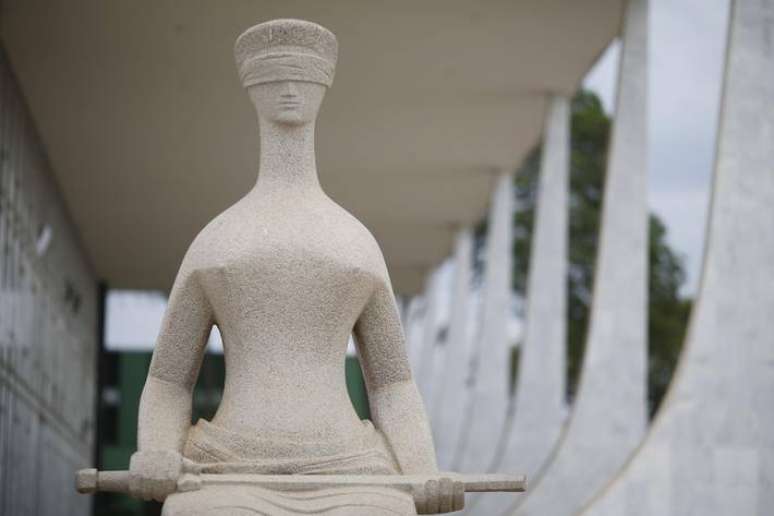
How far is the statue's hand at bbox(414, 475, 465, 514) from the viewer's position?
25.2ft

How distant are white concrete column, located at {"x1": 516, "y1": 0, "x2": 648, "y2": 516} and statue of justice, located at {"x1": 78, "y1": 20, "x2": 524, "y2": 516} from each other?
40.5 feet

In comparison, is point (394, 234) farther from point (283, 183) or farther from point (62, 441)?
point (283, 183)

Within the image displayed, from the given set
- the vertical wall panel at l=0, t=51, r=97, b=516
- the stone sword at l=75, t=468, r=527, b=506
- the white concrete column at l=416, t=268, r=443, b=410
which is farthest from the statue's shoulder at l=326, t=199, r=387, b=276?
the white concrete column at l=416, t=268, r=443, b=410

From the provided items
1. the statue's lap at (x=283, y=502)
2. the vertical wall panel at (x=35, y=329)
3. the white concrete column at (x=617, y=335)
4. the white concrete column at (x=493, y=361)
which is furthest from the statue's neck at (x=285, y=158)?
the white concrete column at (x=493, y=361)

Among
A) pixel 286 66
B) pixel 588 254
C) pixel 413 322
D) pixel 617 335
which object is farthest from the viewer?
pixel 413 322

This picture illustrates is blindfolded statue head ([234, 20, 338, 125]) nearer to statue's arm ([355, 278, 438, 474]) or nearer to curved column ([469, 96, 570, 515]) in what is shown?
statue's arm ([355, 278, 438, 474])

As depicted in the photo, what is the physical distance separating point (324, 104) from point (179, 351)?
596 inches

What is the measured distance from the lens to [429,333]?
134ft

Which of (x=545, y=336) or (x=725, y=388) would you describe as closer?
(x=725, y=388)

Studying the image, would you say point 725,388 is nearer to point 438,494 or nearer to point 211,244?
point 438,494

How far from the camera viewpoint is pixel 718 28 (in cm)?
2708

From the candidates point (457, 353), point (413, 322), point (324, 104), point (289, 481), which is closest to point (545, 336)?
point (324, 104)

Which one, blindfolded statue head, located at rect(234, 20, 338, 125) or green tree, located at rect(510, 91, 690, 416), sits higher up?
green tree, located at rect(510, 91, 690, 416)

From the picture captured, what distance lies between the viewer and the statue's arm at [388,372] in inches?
327
